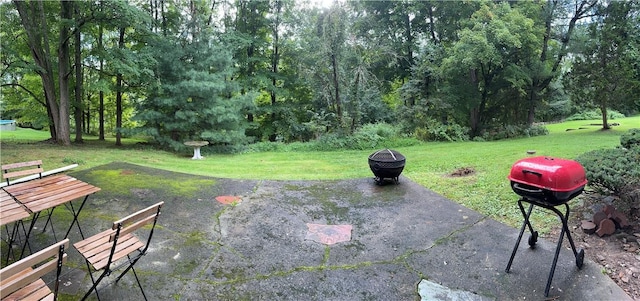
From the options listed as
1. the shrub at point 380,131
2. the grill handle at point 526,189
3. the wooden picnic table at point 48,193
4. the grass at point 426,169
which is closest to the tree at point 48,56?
the grass at point 426,169

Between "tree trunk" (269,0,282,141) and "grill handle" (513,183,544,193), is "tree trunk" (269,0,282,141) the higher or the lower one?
the higher one

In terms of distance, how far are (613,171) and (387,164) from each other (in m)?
2.77

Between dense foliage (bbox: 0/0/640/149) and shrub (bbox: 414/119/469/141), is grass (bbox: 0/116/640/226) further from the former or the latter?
shrub (bbox: 414/119/469/141)

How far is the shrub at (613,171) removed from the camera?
10.8 ft

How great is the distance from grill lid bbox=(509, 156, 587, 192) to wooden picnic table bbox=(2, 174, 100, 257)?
12.3ft

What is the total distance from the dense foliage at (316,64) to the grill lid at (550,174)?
8.56 meters

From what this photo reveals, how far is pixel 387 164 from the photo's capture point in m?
5.41

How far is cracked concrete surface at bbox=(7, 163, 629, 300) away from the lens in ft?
8.83

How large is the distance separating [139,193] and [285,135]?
1032 centimetres

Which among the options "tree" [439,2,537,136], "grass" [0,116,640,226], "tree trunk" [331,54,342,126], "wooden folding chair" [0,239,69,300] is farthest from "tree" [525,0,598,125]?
"wooden folding chair" [0,239,69,300]

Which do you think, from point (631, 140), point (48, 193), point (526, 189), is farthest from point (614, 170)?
point (48, 193)

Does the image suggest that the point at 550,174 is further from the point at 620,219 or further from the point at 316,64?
the point at 316,64

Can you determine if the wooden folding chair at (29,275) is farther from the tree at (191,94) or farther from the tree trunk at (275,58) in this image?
the tree trunk at (275,58)

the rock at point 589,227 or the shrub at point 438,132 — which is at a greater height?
the shrub at point 438,132
